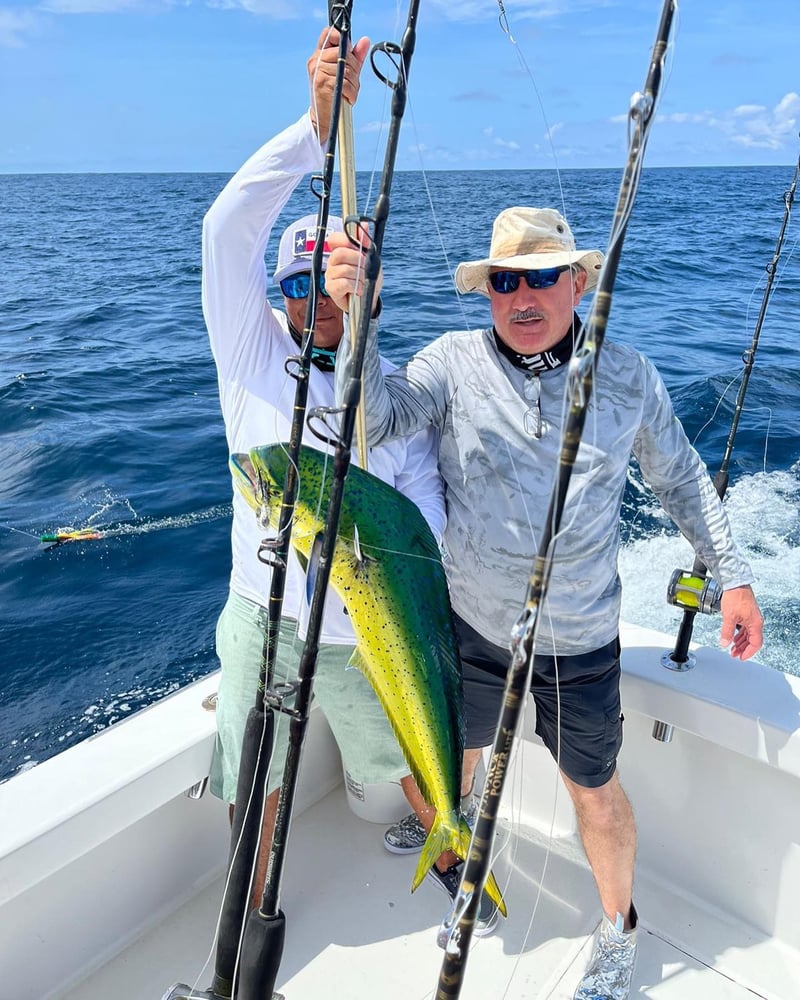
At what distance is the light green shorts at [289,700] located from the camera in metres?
2.19

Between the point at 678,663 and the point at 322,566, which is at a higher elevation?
the point at 322,566

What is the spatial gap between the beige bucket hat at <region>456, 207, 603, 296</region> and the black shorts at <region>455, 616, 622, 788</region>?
96 cm

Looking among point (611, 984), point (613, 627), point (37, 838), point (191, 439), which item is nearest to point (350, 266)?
point (613, 627)

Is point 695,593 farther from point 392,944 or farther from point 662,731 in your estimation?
point 392,944

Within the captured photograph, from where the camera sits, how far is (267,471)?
1.75m

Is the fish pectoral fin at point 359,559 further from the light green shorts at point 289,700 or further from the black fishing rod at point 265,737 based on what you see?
the light green shorts at point 289,700

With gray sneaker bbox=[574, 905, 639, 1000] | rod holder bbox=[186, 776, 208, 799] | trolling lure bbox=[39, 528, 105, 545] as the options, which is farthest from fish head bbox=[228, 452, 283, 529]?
trolling lure bbox=[39, 528, 105, 545]

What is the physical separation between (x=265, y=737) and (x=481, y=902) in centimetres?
117

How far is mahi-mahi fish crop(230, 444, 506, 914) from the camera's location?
1.74m

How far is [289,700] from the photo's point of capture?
2.02 m

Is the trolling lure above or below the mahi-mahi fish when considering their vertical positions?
below

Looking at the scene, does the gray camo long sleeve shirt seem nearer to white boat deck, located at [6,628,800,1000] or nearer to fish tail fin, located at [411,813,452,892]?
fish tail fin, located at [411,813,452,892]

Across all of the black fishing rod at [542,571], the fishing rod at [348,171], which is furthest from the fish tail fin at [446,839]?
the fishing rod at [348,171]

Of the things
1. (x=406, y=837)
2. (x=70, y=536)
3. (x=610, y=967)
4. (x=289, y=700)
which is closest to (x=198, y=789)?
(x=289, y=700)
